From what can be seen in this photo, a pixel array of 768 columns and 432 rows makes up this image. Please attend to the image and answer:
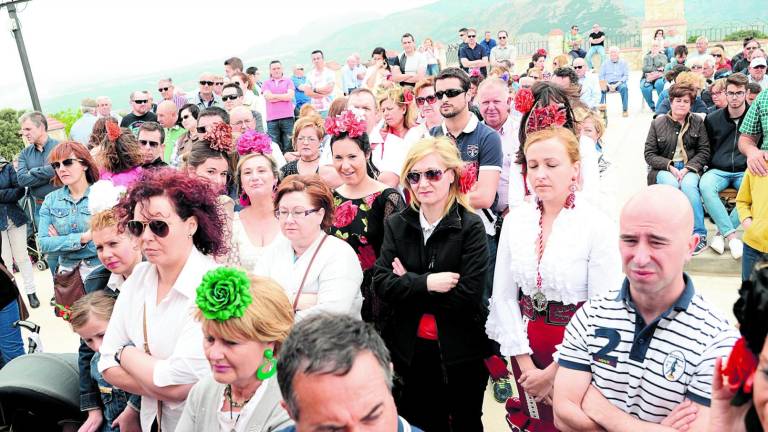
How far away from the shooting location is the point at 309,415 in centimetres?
163

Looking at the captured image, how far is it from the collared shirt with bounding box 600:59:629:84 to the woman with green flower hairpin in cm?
1333

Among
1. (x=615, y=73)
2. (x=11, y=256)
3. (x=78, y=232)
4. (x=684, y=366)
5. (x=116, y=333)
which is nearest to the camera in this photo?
(x=684, y=366)

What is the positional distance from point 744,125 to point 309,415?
4768 millimetres

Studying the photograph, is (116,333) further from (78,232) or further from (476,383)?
(78,232)

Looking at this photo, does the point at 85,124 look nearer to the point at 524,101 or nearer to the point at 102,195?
the point at 102,195

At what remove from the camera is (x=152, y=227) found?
8.99 ft

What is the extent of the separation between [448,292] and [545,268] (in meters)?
0.52

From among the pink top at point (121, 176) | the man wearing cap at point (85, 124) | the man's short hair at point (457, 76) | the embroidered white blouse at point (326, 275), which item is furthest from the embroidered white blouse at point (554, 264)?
the man wearing cap at point (85, 124)

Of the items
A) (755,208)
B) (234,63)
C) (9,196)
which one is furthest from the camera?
(234,63)

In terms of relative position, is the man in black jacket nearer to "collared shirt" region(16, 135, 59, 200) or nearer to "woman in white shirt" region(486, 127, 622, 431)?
"woman in white shirt" region(486, 127, 622, 431)

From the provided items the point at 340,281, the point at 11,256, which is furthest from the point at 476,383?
the point at 11,256

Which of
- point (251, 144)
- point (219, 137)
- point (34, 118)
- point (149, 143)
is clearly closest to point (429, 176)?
point (251, 144)

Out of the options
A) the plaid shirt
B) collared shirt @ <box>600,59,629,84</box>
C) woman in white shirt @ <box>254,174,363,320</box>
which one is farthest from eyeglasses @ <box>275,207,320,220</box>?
collared shirt @ <box>600,59,629,84</box>

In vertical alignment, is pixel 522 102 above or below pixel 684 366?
above
